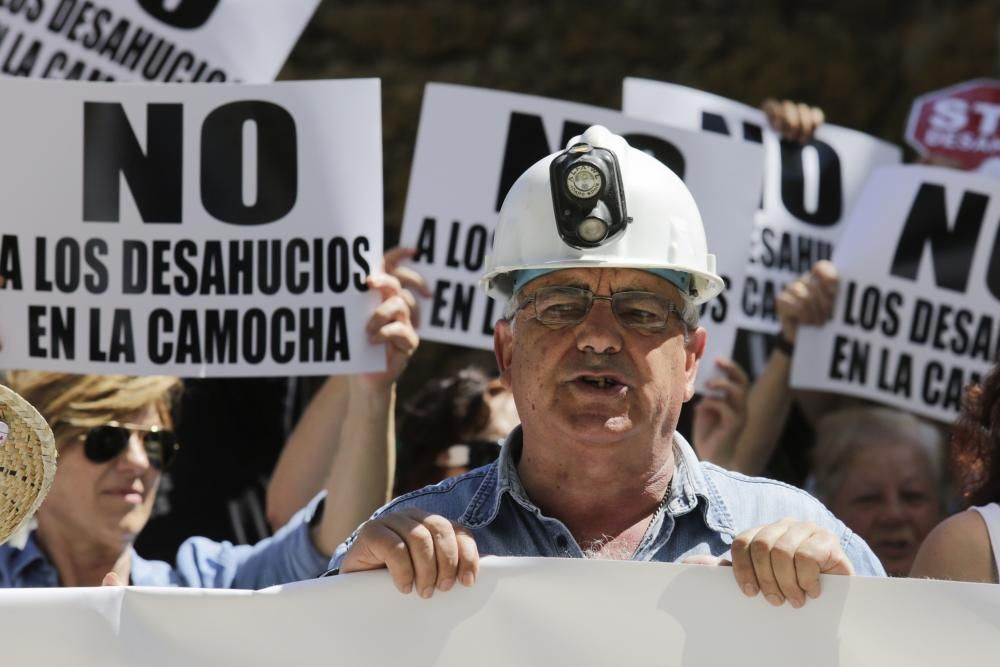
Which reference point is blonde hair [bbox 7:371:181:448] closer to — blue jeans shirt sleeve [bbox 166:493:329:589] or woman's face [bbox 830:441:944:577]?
blue jeans shirt sleeve [bbox 166:493:329:589]

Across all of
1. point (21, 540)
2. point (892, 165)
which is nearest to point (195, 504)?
point (21, 540)

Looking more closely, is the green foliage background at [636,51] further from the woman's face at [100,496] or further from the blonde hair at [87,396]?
the woman's face at [100,496]

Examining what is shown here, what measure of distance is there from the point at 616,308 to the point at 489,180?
158cm

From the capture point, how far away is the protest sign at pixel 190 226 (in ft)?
12.2

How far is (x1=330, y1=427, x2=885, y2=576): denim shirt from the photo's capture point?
8.95 ft

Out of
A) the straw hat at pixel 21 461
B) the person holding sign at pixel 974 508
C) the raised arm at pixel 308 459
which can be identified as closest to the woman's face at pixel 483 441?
the raised arm at pixel 308 459

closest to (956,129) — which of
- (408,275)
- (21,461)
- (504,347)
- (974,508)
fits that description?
(408,275)

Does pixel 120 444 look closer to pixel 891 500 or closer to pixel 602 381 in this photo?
pixel 602 381

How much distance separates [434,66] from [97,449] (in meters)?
3.67

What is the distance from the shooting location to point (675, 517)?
2.74 m

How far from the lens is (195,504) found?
4.23 m

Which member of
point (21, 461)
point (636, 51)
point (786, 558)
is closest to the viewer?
point (786, 558)

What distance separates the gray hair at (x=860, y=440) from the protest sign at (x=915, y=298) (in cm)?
12

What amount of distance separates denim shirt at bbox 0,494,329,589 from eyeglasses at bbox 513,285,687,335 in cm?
108
